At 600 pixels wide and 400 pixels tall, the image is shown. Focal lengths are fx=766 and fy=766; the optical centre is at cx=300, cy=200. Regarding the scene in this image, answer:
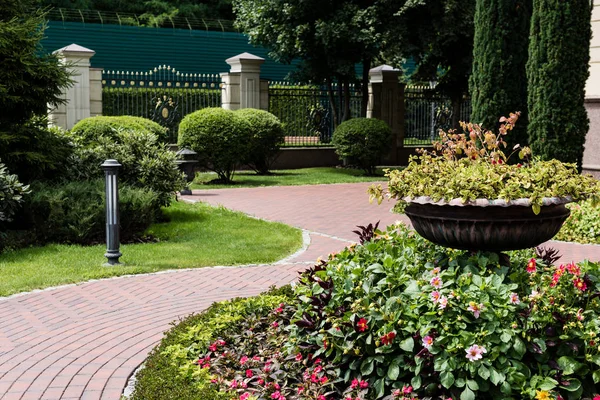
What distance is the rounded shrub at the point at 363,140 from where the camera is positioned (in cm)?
2131

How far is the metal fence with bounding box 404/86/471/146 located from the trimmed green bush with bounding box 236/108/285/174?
7.48 meters

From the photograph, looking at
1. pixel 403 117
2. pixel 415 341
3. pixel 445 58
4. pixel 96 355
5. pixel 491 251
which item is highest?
pixel 445 58

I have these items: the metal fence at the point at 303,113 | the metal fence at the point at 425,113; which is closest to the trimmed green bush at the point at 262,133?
the metal fence at the point at 303,113

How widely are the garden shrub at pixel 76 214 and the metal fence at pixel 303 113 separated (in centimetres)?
1393

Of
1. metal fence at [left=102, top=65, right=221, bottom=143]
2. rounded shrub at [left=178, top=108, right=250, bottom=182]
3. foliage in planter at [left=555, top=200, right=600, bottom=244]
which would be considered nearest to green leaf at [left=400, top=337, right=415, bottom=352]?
foliage in planter at [left=555, top=200, right=600, bottom=244]

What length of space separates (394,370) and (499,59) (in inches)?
474

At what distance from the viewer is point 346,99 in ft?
81.7

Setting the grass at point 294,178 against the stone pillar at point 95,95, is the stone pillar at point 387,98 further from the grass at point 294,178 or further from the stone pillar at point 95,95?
the stone pillar at point 95,95

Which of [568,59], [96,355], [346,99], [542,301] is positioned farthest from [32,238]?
[346,99]

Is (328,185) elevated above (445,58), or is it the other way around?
(445,58)

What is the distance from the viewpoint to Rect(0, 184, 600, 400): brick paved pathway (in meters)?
4.96

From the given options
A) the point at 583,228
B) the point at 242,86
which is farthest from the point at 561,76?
the point at 242,86

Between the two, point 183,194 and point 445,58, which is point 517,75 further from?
point 445,58

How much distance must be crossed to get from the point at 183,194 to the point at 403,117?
37.2 ft
